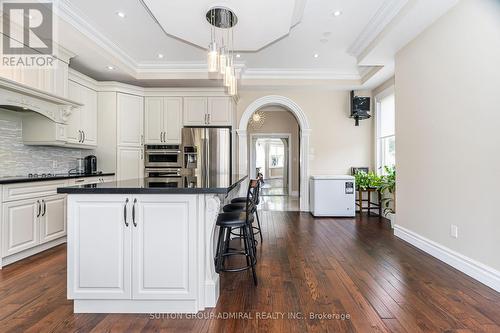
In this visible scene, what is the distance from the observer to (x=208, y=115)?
517 cm

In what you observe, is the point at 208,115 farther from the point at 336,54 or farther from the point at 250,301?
the point at 250,301

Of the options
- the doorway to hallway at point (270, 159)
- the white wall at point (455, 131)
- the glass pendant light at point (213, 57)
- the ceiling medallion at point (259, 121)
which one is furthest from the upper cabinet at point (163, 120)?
the doorway to hallway at point (270, 159)

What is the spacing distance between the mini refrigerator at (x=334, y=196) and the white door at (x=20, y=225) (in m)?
4.38

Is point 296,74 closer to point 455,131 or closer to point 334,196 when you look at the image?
point 334,196

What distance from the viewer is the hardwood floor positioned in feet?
5.62

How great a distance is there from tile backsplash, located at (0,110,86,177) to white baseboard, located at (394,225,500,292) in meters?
5.30

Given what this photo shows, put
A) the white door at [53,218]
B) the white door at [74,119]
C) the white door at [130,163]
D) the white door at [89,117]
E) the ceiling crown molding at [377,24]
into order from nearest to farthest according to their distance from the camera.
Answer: the ceiling crown molding at [377,24]
the white door at [53,218]
the white door at [74,119]
the white door at [89,117]
the white door at [130,163]

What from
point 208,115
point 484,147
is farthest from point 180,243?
point 208,115

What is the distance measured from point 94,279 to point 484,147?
3463 millimetres

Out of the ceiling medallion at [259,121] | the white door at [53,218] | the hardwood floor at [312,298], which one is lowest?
the hardwood floor at [312,298]

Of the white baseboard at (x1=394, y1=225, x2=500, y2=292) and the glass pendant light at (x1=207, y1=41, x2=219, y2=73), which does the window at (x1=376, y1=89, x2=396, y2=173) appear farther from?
the glass pendant light at (x1=207, y1=41, x2=219, y2=73)

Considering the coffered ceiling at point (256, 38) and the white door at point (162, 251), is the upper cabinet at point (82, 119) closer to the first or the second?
the coffered ceiling at point (256, 38)

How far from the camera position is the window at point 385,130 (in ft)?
16.7

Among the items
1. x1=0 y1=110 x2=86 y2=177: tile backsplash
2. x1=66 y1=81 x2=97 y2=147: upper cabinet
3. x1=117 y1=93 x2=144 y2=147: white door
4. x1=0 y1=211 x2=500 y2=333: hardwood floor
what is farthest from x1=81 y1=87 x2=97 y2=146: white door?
x1=0 y1=211 x2=500 y2=333: hardwood floor
